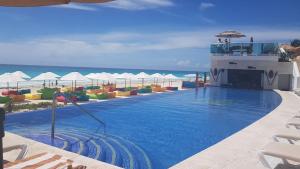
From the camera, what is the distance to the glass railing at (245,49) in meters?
31.0

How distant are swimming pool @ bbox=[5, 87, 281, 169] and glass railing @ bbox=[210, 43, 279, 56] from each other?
13.5 metres

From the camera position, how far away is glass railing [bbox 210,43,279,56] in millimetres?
31011

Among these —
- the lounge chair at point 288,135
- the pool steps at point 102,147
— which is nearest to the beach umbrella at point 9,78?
the pool steps at point 102,147

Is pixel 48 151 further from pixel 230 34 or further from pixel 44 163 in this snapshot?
pixel 230 34

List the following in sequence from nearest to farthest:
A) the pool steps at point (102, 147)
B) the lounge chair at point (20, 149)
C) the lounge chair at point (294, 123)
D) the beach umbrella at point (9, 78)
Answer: the lounge chair at point (20, 149)
the pool steps at point (102, 147)
the lounge chair at point (294, 123)
the beach umbrella at point (9, 78)

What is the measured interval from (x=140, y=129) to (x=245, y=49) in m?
23.3

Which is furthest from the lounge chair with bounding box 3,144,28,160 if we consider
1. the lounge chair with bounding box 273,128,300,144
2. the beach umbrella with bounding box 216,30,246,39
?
the beach umbrella with bounding box 216,30,246,39

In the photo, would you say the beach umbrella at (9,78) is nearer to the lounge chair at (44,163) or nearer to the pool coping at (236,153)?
the lounge chair at (44,163)

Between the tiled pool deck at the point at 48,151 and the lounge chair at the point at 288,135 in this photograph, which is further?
the lounge chair at the point at 288,135

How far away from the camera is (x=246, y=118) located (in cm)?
1545

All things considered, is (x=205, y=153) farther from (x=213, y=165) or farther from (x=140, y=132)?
(x=140, y=132)

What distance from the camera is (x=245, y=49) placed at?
106ft

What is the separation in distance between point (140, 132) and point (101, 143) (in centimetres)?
227

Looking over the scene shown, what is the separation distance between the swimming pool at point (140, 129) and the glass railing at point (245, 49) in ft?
44.2
